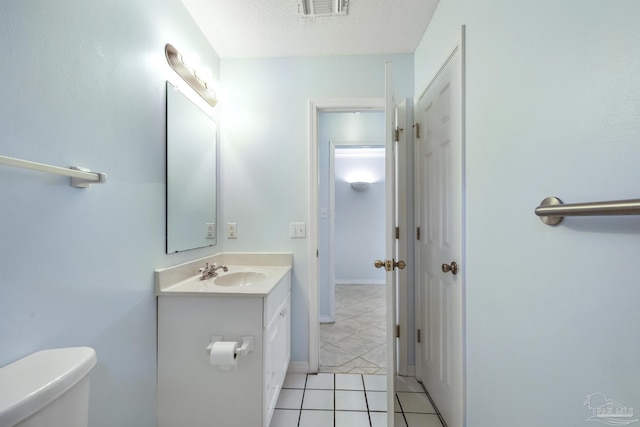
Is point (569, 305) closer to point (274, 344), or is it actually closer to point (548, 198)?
point (548, 198)

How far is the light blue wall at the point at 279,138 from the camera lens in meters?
1.96

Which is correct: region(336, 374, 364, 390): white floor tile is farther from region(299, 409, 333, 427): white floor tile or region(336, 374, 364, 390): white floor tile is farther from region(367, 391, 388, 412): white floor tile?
region(299, 409, 333, 427): white floor tile

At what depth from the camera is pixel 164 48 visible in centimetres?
135

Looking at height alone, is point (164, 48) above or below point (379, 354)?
above

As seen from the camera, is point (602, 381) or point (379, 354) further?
point (379, 354)

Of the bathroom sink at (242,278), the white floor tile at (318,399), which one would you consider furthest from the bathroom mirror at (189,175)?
the white floor tile at (318,399)

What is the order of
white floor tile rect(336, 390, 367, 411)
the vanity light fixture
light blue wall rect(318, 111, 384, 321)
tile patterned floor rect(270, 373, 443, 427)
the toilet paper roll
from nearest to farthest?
1. the toilet paper roll
2. the vanity light fixture
3. tile patterned floor rect(270, 373, 443, 427)
4. white floor tile rect(336, 390, 367, 411)
5. light blue wall rect(318, 111, 384, 321)

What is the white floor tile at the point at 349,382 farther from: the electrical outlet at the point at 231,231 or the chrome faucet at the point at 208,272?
the electrical outlet at the point at 231,231

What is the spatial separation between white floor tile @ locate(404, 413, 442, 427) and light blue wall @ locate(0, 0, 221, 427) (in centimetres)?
139

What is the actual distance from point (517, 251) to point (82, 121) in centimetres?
156

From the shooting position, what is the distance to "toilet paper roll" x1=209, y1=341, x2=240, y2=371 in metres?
1.17

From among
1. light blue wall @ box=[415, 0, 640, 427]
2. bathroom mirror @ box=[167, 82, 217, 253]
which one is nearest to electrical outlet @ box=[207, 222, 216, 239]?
bathroom mirror @ box=[167, 82, 217, 253]

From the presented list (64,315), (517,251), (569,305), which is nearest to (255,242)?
(64,315)

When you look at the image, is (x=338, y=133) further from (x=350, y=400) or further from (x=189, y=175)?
(x=350, y=400)
